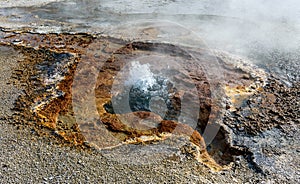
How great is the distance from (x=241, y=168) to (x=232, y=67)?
2995mm

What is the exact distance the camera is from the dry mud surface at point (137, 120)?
3.79 m

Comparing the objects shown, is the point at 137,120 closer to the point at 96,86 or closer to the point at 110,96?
the point at 110,96

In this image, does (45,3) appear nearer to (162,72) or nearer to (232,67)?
(162,72)

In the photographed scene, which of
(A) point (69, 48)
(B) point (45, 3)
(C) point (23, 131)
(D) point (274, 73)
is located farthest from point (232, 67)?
(B) point (45, 3)

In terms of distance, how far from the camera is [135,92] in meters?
5.59

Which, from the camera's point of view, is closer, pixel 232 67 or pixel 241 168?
pixel 241 168

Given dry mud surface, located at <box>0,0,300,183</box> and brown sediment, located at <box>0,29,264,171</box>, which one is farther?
brown sediment, located at <box>0,29,264,171</box>

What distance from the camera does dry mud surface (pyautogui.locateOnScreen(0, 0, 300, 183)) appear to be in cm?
379

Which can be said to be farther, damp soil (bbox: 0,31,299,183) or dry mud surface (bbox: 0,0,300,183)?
damp soil (bbox: 0,31,299,183)

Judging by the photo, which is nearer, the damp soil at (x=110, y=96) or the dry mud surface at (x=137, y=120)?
the dry mud surface at (x=137, y=120)

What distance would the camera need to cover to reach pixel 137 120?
4.94m

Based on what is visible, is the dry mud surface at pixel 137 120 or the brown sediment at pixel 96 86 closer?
the dry mud surface at pixel 137 120

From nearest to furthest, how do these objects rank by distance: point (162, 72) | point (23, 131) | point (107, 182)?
point (107, 182), point (23, 131), point (162, 72)

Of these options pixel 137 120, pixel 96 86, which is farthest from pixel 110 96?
pixel 137 120
